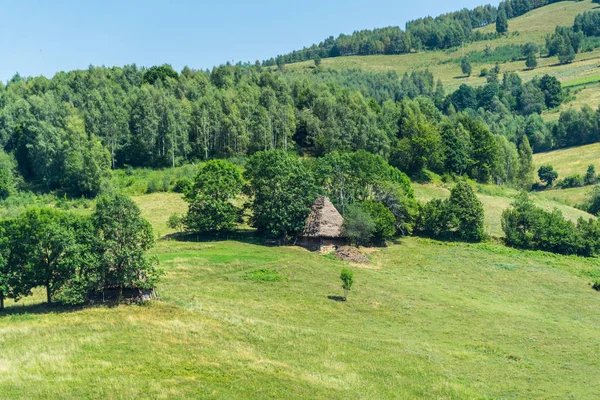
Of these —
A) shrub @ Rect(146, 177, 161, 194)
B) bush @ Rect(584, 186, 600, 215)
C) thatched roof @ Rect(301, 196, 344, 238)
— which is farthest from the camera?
bush @ Rect(584, 186, 600, 215)

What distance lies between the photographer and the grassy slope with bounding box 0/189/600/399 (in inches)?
1261

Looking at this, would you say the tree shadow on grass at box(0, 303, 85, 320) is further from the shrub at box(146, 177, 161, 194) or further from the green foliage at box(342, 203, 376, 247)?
the shrub at box(146, 177, 161, 194)

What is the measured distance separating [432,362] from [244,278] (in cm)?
2171

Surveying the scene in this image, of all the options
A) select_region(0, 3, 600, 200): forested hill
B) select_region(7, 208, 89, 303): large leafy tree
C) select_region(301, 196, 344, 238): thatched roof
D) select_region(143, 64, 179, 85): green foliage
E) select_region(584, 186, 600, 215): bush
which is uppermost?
select_region(143, 64, 179, 85): green foliage

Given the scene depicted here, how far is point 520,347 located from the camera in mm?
43125

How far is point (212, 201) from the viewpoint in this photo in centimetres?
6756

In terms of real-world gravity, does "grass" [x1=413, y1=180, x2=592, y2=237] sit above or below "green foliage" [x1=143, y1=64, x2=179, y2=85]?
below

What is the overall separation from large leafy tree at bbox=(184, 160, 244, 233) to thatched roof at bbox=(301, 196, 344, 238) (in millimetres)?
9259

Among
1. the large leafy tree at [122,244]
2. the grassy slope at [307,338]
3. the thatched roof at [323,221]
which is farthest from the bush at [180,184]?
the large leafy tree at [122,244]

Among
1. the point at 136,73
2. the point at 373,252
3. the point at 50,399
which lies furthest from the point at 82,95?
the point at 50,399

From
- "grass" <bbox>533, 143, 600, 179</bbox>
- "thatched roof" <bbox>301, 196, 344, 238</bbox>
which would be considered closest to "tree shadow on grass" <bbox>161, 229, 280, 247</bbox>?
"thatched roof" <bbox>301, 196, 344, 238</bbox>

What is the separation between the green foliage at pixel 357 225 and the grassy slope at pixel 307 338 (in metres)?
5.62

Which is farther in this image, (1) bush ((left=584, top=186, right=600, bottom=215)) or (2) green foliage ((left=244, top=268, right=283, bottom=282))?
(1) bush ((left=584, top=186, right=600, bottom=215))

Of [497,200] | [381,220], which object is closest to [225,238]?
[381,220]
